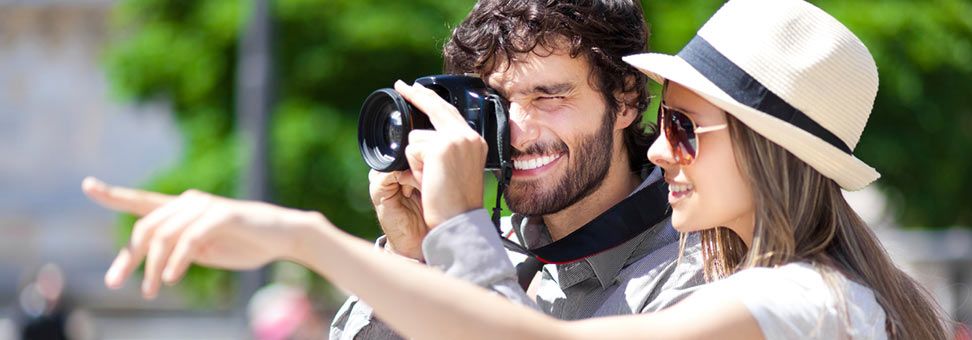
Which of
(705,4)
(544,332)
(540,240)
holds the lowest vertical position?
(705,4)

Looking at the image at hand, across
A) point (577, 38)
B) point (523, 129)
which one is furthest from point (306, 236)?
point (577, 38)

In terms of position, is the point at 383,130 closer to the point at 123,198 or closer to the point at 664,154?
the point at 664,154

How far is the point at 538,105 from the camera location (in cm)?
256

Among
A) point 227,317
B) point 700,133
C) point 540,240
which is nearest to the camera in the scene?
point 700,133

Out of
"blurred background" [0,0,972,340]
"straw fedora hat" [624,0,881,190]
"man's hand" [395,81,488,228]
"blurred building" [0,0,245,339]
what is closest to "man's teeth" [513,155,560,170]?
"man's hand" [395,81,488,228]

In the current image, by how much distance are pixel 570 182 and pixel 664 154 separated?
46cm

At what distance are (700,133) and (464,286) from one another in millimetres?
567

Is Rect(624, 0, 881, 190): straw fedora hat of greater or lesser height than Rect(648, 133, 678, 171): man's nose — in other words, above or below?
above

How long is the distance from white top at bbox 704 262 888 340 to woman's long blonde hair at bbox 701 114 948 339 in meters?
0.03

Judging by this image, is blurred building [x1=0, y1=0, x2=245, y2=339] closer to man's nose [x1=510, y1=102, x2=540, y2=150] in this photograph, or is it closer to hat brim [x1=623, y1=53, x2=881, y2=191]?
man's nose [x1=510, y1=102, x2=540, y2=150]

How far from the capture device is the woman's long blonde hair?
6.49 feet

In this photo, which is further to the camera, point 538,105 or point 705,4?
point 705,4

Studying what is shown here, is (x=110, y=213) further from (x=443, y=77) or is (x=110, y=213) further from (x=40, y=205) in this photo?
(x=443, y=77)

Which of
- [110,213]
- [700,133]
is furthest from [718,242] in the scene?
[110,213]
